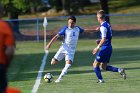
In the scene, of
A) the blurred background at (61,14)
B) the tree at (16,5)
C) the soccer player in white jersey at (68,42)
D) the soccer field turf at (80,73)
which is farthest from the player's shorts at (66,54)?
the tree at (16,5)

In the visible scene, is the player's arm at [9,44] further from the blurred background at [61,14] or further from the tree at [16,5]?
the tree at [16,5]

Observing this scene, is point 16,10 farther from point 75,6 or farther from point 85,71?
point 85,71

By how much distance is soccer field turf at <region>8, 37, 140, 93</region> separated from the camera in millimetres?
14414

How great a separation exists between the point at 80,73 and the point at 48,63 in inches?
156

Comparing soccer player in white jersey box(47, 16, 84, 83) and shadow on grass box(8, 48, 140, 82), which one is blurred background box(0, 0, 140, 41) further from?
soccer player in white jersey box(47, 16, 84, 83)

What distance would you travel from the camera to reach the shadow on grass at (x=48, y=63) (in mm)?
18547

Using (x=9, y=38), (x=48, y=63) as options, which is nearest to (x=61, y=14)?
(x=48, y=63)

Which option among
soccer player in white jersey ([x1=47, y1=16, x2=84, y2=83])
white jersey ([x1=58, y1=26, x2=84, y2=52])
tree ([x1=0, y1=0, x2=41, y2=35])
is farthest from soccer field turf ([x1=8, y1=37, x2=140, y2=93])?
tree ([x1=0, y1=0, x2=41, y2=35])

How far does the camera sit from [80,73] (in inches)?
719

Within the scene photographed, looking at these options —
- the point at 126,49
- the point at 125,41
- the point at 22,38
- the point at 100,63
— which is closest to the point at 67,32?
the point at 100,63

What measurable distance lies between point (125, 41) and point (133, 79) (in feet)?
57.8

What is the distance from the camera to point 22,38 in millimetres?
38375

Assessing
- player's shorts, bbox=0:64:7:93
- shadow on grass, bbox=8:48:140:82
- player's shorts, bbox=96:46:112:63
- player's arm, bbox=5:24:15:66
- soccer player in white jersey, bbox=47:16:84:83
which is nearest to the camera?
player's arm, bbox=5:24:15:66

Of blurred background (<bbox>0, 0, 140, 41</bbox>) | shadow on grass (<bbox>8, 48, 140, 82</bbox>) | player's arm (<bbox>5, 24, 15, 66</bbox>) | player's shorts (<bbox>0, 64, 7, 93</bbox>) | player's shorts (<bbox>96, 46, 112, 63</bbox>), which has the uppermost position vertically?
player's arm (<bbox>5, 24, 15, 66</bbox>)
